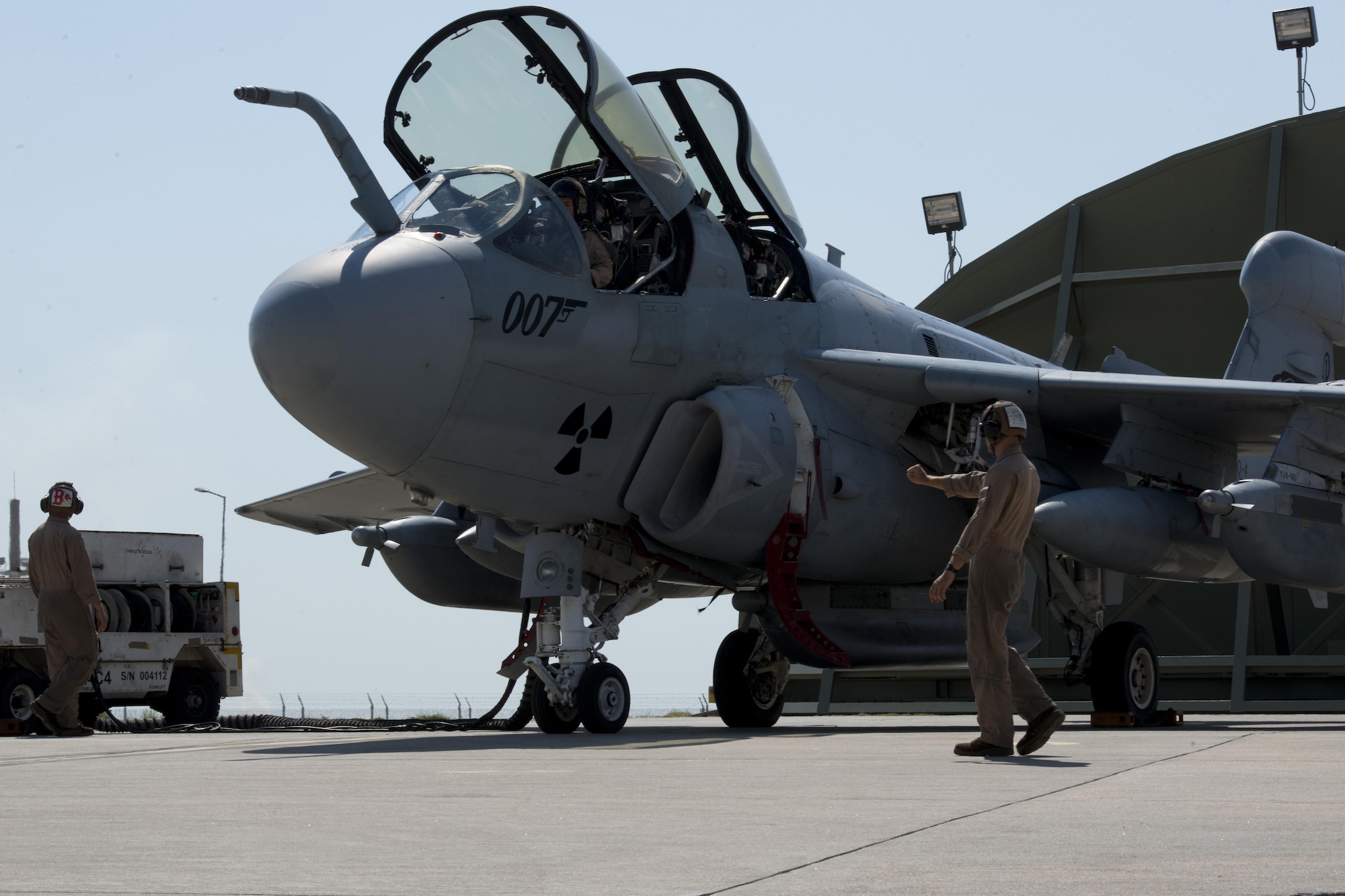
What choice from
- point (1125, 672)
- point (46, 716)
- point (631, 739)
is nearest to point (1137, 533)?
point (1125, 672)

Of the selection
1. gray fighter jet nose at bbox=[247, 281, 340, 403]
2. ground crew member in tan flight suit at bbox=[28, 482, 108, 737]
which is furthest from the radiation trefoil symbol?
ground crew member in tan flight suit at bbox=[28, 482, 108, 737]

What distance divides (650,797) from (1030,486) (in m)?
2.95

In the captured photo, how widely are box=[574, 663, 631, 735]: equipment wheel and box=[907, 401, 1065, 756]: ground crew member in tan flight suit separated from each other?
3.11 m

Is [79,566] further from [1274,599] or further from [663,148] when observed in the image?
[1274,599]

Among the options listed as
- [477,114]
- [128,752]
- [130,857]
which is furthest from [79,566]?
[130,857]

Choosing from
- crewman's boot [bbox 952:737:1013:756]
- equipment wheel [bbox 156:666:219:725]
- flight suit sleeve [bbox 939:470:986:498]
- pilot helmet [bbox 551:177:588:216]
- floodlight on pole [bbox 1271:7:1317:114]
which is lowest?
equipment wheel [bbox 156:666:219:725]

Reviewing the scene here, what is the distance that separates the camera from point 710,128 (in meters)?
11.4

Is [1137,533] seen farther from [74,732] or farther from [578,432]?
[74,732]

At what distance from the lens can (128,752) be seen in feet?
27.2

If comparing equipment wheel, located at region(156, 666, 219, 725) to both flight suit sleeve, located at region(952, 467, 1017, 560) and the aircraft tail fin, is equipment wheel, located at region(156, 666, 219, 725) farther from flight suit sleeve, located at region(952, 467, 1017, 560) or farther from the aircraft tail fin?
flight suit sleeve, located at region(952, 467, 1017, 560)

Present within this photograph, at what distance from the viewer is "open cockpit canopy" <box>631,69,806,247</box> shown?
37.4 ft

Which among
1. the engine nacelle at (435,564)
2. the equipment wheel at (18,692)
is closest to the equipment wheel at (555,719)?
the engine nacelle at (435,564)

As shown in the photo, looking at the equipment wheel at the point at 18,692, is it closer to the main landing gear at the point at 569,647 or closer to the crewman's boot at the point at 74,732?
the crewman's boot at the point at 74,732

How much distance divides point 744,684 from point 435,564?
277cm
